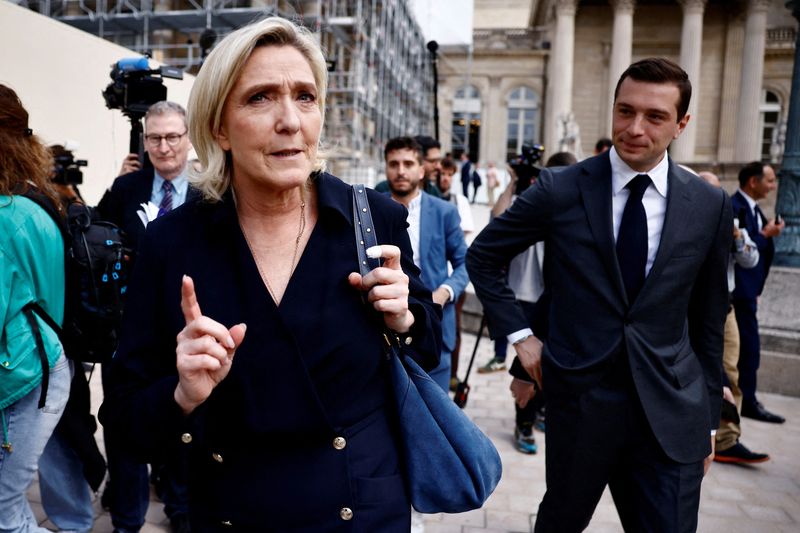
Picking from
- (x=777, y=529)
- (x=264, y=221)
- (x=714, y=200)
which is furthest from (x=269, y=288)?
(x=777, y=529)

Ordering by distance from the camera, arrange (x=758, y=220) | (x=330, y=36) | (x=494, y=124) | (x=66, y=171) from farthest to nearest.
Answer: (x=494, y=124) → (x=330, y=36) → (x=758, y=220) → (x=66, y=171)

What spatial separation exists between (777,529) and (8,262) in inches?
166

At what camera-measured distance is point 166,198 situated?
12.0 ft

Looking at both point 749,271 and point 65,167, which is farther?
point 749,271

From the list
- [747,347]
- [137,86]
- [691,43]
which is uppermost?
[691,43]

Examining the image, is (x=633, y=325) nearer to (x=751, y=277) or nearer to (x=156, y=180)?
(x=156, y=180)

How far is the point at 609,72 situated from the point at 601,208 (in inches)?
1372

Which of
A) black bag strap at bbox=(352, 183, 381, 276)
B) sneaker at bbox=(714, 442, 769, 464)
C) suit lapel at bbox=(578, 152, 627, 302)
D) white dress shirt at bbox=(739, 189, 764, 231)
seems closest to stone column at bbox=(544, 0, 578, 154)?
white dress shirt at bbox=(739, 189, 764, 231)

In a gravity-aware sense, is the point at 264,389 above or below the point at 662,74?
below

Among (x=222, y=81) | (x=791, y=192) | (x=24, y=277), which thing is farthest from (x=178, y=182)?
Answer: (x=791, y=192)

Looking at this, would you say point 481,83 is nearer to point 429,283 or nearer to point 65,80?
point 65,80

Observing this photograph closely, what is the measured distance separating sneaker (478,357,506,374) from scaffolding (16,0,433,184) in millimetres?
7900

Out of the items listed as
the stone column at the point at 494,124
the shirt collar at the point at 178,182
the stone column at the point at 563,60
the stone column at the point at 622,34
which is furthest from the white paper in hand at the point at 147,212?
the stone column at the point at 494,124

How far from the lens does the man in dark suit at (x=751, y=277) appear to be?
5.45m
